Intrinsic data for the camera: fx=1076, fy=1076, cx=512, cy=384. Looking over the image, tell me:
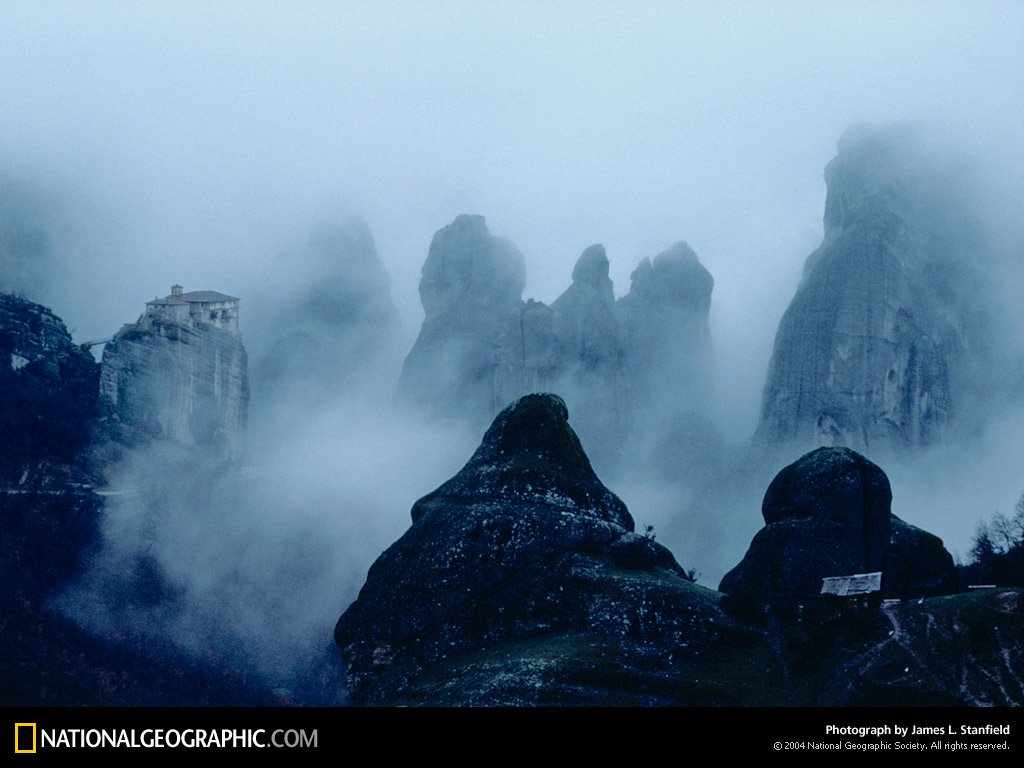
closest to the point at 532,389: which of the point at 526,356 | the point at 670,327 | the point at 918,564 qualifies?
the point at 526,356

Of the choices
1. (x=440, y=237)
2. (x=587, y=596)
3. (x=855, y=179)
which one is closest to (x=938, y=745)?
(x=587, y=596)

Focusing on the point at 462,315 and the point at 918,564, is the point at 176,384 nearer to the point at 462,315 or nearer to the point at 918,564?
the point at 462,315

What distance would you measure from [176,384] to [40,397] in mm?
12330

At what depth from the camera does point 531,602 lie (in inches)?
1185

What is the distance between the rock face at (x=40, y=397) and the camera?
8519 cm

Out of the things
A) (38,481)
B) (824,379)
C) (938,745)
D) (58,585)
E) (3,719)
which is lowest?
(938,745)

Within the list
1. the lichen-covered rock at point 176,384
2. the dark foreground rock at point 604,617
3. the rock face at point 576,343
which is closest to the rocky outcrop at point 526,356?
the rock face at point 576,343

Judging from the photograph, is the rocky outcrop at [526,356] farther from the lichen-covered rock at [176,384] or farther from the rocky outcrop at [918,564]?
the rocky outcrop at [918,564]

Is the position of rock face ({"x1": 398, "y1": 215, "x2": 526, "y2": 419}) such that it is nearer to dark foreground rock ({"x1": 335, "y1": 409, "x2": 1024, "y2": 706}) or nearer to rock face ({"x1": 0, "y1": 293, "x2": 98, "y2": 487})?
rock face ({"x1": 0, "y1": 293, "x2": 98, "y2": 487})

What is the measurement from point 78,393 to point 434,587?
251 feet

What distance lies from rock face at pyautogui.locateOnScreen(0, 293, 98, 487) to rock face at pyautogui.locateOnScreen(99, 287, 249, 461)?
3147 mm

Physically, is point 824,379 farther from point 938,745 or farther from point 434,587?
point 938,745

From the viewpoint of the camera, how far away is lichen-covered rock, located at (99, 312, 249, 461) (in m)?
97.8

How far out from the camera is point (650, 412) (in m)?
125
